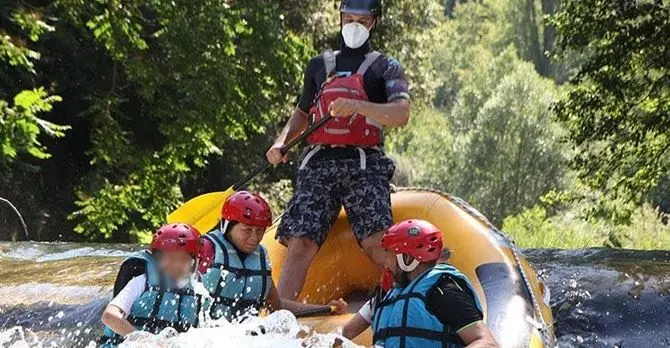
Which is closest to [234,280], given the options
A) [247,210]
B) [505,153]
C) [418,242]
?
[247,210]

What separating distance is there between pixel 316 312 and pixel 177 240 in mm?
857

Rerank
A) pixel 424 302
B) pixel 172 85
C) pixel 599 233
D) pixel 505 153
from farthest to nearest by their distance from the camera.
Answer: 1. pixel 505 153
2. pixel 599 233
3. pixel 172 85
4. pixel 424 302

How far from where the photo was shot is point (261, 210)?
4.23 meters

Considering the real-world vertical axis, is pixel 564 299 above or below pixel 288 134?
below

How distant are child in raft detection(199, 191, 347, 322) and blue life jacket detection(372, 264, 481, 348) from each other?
0.88 metres

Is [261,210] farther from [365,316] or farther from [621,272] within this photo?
[621,272]

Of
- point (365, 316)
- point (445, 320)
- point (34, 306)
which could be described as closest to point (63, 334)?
point (34, 306)

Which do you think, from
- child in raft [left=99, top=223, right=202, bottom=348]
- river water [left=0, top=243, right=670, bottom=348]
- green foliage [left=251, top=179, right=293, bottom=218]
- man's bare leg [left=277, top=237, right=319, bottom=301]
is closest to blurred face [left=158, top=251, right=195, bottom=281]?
child in raft [left=99, top=223, right=202, bottom=348]

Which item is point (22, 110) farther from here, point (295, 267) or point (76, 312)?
point (295, 267)

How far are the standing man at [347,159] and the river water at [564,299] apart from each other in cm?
158

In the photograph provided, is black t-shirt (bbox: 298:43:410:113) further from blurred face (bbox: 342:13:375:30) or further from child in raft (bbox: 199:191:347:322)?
child in raft (bbox: 199:191:347:322)

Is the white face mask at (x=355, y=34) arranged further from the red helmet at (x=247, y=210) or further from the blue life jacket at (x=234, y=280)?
the blue life jacket at (x=234, y=280)

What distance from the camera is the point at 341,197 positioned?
15.5 ft

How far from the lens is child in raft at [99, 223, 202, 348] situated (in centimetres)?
389
